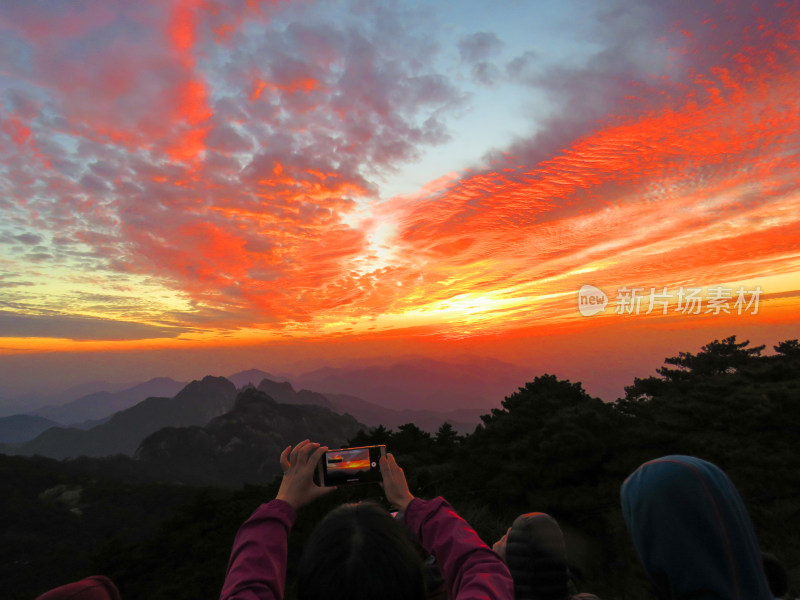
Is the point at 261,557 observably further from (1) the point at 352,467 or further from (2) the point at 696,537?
(2) the point at 696,537

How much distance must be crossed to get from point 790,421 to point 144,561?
22.3m

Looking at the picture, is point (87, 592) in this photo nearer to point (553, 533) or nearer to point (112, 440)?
point (553, 533)

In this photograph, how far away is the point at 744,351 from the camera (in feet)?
68.0

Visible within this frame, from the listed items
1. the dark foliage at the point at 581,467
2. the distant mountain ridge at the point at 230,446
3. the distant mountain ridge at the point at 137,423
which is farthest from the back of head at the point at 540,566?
the distant mountain ridge at the point at 137,423

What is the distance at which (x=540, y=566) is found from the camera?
2.76m

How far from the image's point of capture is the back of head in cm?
273

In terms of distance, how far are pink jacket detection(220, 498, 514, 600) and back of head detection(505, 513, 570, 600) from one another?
1321mm

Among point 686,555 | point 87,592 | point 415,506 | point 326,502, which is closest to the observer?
point 87,592

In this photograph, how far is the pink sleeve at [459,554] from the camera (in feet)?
4.78

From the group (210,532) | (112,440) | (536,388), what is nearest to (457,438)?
(536,388)

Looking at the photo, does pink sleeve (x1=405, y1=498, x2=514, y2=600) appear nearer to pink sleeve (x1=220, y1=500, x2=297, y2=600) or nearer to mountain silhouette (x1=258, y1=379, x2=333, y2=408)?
pink sleeve (x1=220, y1=500, x2=297, y2=600)

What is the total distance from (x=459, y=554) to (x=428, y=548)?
166mm

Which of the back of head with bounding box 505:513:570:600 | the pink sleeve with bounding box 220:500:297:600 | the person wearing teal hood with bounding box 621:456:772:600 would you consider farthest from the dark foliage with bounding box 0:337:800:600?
the pink sleeve with bounding box 220:500:297:600

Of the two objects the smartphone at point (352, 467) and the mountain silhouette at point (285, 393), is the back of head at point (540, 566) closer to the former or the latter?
the smartphone at point (352, 467)
